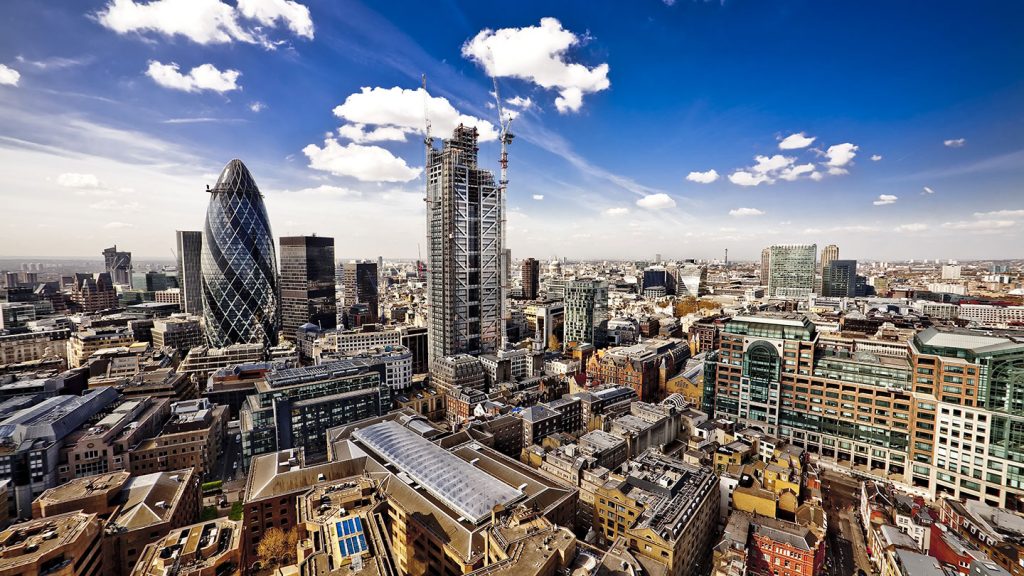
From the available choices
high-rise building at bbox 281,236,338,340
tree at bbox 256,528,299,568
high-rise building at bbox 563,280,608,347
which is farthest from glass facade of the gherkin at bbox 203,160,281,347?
tree at bbox 256,528,299,568

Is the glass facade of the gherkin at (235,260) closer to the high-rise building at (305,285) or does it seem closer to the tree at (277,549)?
the high-rise building at (305,285)

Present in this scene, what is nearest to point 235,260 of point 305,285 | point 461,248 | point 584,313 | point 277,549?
point 305,285

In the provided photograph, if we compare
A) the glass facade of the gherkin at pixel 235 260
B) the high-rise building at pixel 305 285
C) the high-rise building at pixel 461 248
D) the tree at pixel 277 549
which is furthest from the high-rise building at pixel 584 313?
the tree at pixel 277 549

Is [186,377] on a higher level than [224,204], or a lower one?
lower

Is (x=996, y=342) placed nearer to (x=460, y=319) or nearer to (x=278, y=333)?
(x=460, y=319)

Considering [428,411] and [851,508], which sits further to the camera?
[428,411]

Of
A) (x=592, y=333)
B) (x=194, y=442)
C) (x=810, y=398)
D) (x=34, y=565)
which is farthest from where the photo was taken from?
(x=592, y=333)

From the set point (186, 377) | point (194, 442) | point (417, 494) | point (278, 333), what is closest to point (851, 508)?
point (417, 494)
